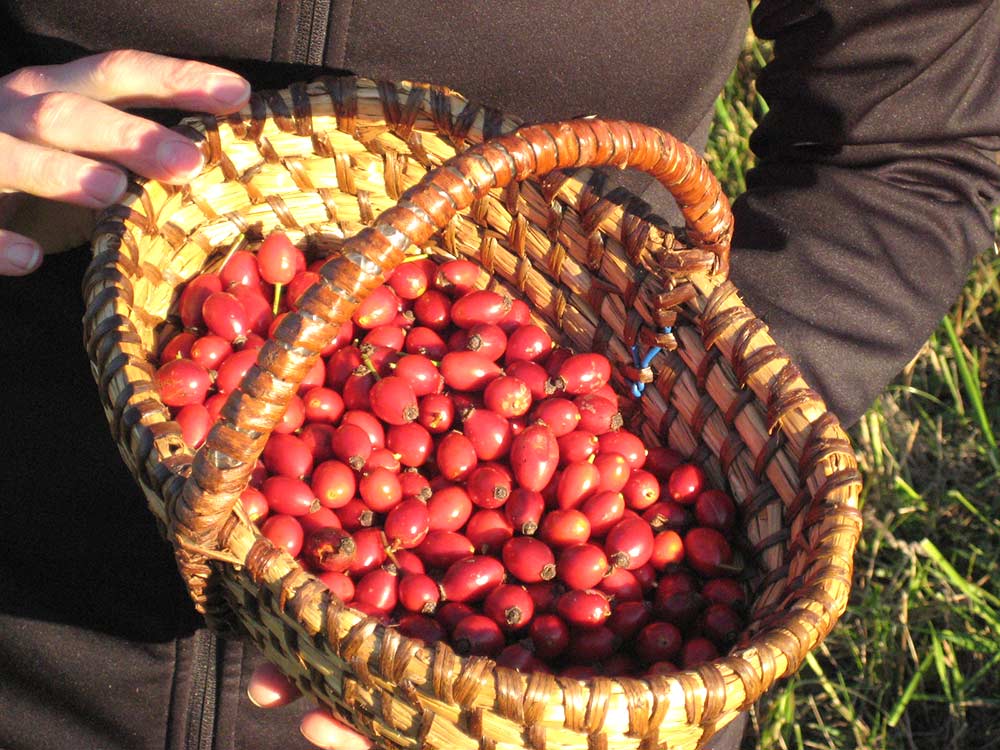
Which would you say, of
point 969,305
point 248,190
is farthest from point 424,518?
point 969,305

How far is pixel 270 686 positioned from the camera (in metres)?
1.29

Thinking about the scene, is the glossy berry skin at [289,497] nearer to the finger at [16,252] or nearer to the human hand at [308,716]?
the human hand at [308,716]

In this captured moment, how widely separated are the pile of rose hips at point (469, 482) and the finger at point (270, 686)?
136mm

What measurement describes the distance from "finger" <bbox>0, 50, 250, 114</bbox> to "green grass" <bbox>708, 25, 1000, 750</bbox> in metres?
1.27

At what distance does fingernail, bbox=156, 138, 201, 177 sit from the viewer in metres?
1.31

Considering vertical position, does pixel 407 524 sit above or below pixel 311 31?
below

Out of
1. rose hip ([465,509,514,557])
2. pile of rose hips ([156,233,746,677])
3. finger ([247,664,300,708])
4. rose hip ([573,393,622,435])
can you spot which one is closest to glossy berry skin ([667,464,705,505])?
pile of rose hips ([156,233,746,677])

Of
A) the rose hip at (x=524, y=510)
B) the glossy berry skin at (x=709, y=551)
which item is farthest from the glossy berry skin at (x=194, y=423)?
the glossy berry skin at (x=709, y=551)

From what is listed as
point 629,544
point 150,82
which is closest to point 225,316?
point 150,82

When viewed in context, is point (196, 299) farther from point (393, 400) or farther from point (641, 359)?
point (641, 359)

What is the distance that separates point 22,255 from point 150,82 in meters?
0.29

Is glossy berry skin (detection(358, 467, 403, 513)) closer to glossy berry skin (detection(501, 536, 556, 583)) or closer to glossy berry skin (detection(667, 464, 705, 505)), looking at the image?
glossy berry skin (detection(501, 536, 556, 583))

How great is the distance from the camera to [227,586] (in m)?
1.17

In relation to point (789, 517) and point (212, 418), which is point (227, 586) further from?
point (789, 517)
